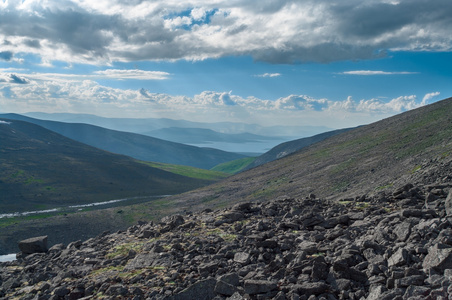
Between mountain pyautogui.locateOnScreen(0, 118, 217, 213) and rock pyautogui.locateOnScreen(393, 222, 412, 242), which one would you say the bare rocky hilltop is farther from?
mountain pyautogui.locateOnScreen(0, 118, 217, 213)

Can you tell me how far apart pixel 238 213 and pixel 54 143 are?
183 metres

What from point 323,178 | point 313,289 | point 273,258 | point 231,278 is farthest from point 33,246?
point 323,178

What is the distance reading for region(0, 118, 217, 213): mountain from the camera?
9925cm

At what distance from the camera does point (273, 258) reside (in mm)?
13766

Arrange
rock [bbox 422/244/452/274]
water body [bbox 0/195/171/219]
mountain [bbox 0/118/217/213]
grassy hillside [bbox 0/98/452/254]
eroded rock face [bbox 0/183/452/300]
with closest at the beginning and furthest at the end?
rock [bbox 422/244/452/274] → eroded rock face [bbox 0/183/452/300] → grassy hillside [bbox 0/98/452/254] → water body [bbox 0/195/171/219] → mountain [bbox 0/118/217/213]

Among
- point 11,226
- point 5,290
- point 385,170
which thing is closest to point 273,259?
point 5,290

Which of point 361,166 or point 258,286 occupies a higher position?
point 361,166

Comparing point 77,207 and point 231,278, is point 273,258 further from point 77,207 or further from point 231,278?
point 77,207

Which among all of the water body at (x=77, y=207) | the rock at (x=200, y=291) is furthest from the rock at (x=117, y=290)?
the water body at (x=77, y=207)

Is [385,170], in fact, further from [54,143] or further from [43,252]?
[54,143]

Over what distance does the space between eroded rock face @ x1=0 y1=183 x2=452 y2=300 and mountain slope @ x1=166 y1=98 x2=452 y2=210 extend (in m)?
19.8

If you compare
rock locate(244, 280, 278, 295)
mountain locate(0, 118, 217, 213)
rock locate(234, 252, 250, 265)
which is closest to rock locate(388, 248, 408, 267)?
rock locate(244, 280, 278, 295)

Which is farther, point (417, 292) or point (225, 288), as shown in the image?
point (225, 288)

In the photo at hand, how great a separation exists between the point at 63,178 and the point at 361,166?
96.3 meters
